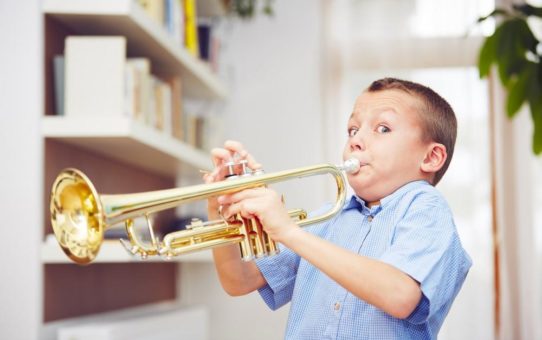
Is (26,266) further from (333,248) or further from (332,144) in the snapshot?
(332,144)

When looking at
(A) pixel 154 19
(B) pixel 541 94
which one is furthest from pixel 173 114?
(B) pixel 541 94

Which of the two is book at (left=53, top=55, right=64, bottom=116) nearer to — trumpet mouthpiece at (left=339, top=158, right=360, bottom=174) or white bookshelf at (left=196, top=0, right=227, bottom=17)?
trumpet mouthpiece at (left=339, top=158, right=360, bottom=174)

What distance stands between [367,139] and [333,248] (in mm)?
254

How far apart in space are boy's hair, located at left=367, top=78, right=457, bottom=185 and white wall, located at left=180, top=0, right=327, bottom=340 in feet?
7.40

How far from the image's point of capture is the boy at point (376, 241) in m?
1.19

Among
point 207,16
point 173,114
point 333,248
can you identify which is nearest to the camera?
point 333,248

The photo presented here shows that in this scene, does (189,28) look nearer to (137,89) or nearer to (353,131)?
(137,89)

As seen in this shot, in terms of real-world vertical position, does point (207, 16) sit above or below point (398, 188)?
above

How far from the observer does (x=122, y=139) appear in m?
2.27

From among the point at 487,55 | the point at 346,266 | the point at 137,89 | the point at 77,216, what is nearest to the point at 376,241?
the point at 346,266

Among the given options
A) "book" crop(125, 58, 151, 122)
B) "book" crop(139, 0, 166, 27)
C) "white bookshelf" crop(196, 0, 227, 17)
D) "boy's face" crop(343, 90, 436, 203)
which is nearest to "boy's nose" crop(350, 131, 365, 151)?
"boy's face" crop(343, 90, 436, 203)

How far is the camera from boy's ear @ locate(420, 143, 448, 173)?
1404 mm

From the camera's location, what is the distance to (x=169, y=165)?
307 cm

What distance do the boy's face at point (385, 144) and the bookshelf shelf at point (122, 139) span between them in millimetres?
959
